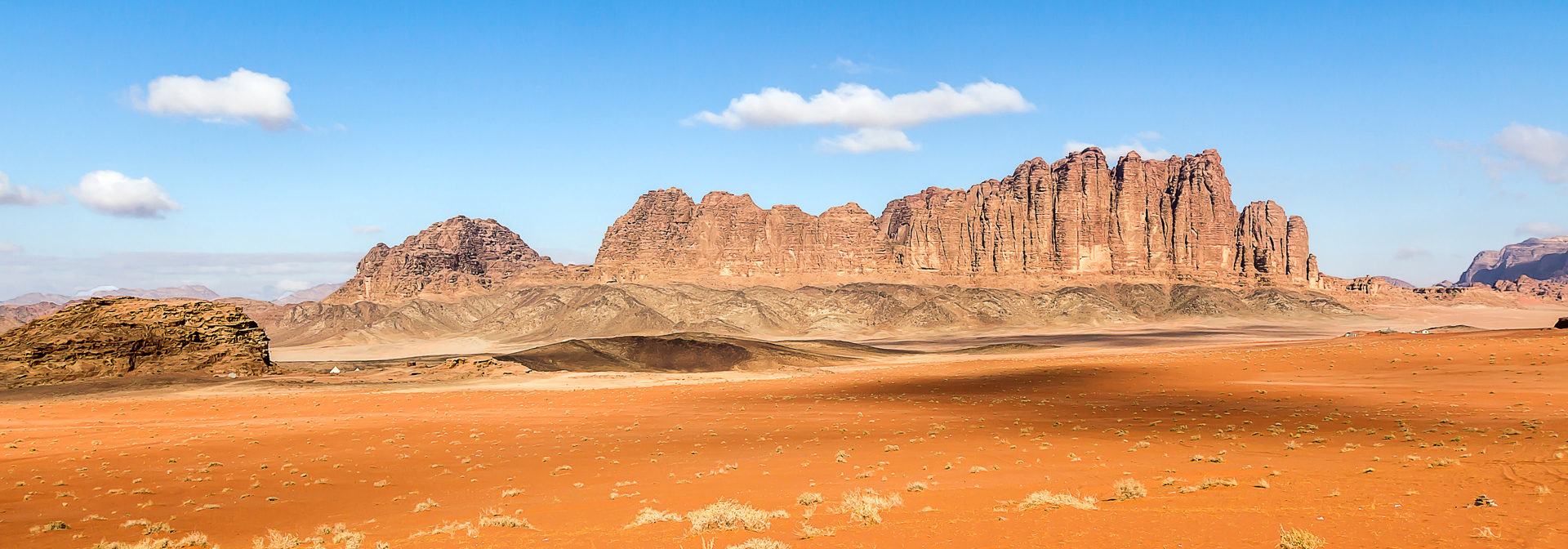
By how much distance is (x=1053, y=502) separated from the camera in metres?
15.2

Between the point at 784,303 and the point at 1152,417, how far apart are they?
157335 millimetres

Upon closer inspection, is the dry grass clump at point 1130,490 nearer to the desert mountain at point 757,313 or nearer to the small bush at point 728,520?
the small bush at point 728,520

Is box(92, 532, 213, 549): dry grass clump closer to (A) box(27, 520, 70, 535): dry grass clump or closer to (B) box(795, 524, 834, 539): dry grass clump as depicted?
(A) box(27, 520, 70, 535): dry grass clump

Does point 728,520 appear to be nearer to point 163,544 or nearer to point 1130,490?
point 1130,490

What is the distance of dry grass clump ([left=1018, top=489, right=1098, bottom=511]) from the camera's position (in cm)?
1483

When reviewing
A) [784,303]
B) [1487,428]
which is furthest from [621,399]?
[784,303]

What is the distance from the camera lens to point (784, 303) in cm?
19000

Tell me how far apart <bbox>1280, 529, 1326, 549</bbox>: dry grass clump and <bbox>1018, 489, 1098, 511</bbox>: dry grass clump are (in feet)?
12.1

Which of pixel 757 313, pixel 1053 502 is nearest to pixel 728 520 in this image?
pixel 1053 502

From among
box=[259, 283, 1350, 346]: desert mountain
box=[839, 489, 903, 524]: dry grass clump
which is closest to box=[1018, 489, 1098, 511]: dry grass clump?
box=[839, 489, 903, 524]: dry grass clump

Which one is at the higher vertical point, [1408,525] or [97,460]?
[1408,525]

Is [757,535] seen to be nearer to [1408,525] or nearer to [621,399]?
[1408,525]

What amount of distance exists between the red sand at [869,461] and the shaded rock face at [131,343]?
13526mm

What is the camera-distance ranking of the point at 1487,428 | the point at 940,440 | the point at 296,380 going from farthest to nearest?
1. the point at 296,380
2. the point at 940,440
3. the point at 1487,428
